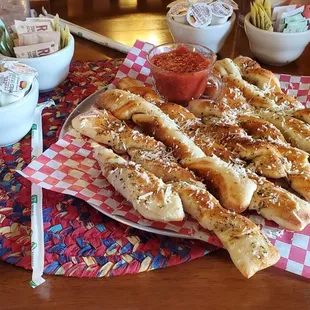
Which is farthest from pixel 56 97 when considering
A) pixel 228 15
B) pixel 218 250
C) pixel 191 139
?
pixel 218 250

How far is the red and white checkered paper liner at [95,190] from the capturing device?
2.81 ft

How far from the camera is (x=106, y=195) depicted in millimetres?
962

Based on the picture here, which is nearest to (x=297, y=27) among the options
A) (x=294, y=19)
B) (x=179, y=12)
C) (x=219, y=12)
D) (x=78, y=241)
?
(x=294, y=19)

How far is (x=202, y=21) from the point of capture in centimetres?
143

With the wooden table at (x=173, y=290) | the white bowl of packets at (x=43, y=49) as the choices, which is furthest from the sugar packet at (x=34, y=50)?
the wooden table at (x=173, y=290)

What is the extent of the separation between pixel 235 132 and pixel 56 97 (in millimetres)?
527

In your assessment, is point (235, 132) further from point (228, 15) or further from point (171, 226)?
point (228, 15)

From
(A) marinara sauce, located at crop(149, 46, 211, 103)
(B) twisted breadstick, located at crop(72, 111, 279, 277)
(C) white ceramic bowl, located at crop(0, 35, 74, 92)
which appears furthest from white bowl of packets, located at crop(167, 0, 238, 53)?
(B) twisted breadstick, located at crop(72, 111, 279, 277)

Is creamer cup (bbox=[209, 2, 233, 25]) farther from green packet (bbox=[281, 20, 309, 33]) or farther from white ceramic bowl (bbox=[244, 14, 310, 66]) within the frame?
green packet (bbox=[281, 20, 309, 33])

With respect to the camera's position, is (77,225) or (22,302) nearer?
(22,302)

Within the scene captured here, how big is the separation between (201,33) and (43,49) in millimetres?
478

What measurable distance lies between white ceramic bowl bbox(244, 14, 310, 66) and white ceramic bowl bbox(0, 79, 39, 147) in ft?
2.32

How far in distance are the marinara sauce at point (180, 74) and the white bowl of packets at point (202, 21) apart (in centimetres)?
16

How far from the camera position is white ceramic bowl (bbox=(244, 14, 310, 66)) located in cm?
143
